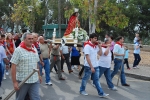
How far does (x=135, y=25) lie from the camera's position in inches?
1262

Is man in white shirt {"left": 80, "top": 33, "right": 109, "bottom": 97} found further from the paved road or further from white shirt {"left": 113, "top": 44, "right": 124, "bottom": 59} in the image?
white shirt {"left": 113, "top": 44, "right": 124, "bottom": 59}

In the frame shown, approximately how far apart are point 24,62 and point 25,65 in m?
0.06

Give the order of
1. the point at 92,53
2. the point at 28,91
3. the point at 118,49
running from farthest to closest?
the point at 118,49 → the point at 92,53 → the point at 28,91

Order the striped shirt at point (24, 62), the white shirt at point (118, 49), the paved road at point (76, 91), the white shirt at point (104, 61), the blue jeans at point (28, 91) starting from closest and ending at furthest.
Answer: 1. the striped shirt at point (24, 62)
2. the blue jeans at point (28, 91)
3. the paved road at point (76, 91)
4. the white shirt at point (104, 61)
5. the white shirt at point (118, 49)

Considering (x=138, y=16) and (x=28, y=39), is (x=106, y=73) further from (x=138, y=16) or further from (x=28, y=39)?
(x=138, y=16)

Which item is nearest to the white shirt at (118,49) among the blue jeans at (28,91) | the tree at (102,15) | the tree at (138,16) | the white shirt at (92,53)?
the white shirt at (92,53)

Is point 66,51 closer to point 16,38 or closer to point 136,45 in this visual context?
point 16,38

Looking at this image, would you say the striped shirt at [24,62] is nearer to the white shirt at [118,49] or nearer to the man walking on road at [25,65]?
the man walking on road at [25,65]

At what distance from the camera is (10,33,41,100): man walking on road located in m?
4.65

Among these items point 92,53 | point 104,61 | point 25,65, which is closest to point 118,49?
point 104,61

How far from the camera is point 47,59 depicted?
838cm

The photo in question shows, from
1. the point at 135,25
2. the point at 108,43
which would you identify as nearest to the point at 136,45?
the point at 108,43

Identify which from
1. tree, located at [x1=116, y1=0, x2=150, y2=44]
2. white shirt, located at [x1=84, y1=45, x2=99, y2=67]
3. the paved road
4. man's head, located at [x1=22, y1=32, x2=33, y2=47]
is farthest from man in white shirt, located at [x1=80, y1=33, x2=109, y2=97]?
tree, located at [x1=116, y1=0, x2=150, y2=44]

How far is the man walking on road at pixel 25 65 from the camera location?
4.65m
